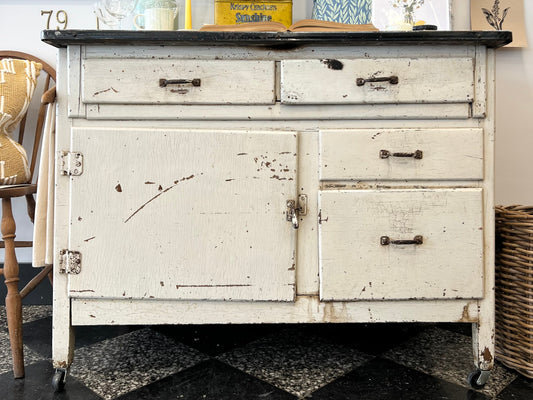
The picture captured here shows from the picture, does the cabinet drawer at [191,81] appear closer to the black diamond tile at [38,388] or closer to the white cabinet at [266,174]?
the white cabinet at [266,174]

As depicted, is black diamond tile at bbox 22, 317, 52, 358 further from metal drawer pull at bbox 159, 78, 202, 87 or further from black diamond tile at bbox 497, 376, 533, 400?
black diamond tile at bbox 497, 376, 533, 400

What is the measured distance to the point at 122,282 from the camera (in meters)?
1.23

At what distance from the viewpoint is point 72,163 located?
121 centimetres

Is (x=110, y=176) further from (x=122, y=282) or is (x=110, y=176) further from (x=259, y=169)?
(x=259, y=169)

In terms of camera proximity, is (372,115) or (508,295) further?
(508,295)

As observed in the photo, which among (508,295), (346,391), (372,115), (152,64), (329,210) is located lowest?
(346,391)

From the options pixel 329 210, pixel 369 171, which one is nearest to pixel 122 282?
pixel 329 210

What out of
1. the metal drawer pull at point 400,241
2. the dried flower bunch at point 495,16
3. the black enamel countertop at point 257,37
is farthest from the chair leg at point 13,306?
the dried flower bunch at point 495,16

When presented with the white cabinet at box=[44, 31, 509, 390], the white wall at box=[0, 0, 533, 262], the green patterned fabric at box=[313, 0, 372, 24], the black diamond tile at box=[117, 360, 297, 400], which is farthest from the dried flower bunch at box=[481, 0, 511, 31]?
the black diamond tile at box=[117, 360, 297, 400]

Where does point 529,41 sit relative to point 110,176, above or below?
above

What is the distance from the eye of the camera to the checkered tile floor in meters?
1.26

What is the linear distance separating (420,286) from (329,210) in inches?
12.0

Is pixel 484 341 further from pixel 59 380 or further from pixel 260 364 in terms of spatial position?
pixel 59 380

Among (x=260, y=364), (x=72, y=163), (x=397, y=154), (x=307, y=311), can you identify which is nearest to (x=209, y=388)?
(x=260, y=364)
